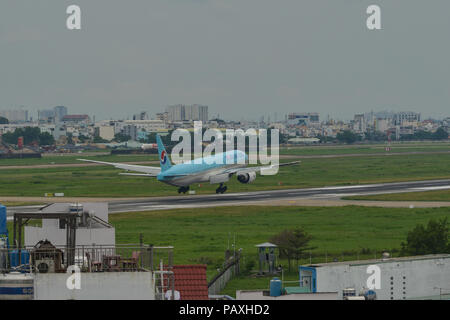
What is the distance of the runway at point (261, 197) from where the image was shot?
125750 millimetres

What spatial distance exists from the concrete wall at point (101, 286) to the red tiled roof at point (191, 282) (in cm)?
1564

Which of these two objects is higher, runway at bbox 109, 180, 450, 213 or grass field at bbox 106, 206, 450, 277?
grass field at bbox 106, 206, 450, 277

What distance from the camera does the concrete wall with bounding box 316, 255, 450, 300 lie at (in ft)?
159

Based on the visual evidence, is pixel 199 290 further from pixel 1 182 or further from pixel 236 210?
pixel 1 182

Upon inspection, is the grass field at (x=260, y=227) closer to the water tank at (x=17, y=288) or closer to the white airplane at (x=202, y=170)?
the white airplane at (x=202, y=170)

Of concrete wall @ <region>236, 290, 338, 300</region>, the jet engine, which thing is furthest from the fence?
the jet engine

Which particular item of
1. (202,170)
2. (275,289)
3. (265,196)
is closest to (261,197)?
(265,196)

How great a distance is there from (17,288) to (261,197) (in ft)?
369

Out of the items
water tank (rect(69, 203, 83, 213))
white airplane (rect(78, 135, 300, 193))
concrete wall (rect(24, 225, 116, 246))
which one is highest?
water tank (rect(69, 203, 83, 213))

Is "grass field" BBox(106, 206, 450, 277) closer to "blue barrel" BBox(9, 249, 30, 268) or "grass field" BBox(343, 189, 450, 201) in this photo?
"grass field" BBox(343, 189, 450, 201)

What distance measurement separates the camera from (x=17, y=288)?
28188mm

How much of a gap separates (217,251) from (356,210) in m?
39.3

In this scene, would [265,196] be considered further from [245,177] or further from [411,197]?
[411,197]

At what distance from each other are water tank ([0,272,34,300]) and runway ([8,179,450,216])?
277ft
